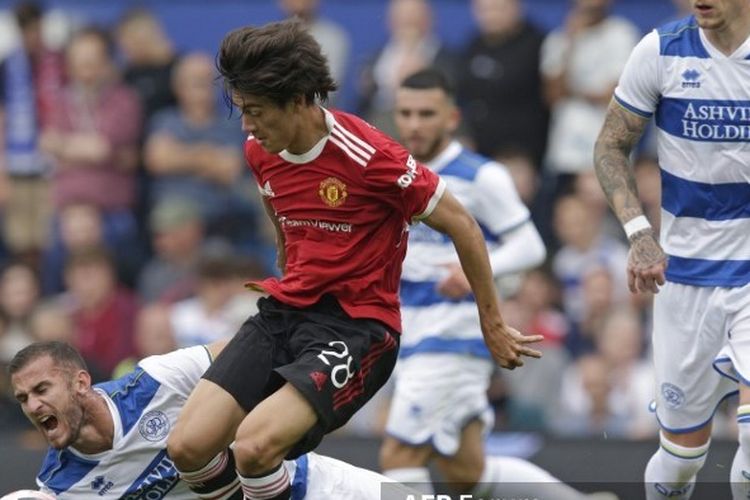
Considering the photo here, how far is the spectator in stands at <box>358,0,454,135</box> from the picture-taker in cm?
1312

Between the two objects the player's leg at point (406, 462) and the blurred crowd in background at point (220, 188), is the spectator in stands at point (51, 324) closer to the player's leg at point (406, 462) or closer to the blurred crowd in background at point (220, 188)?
the blurred crowd in background at point (220, 188)

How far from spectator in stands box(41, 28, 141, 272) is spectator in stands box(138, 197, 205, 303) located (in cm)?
37

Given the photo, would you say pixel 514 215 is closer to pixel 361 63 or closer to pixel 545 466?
pixel 545 466

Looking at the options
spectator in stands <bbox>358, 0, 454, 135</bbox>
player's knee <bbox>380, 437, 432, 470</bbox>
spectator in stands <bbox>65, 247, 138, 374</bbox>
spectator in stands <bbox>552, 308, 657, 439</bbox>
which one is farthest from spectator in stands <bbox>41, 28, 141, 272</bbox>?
player's knee <bbox>380, 437, 432, 470</bbox>

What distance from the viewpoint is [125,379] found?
780 cm

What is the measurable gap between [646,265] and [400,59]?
6.12 m

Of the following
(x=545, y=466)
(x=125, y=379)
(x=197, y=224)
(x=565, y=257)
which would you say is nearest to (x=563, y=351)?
(x=565, y=257)

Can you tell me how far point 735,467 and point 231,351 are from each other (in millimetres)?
2213

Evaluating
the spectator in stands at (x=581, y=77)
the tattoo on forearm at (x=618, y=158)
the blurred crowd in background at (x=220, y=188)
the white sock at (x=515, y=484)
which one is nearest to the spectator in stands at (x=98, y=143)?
the blurred crowd in background at (x=220, y=188)

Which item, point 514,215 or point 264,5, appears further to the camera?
point 264,5

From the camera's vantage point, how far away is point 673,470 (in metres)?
8.05

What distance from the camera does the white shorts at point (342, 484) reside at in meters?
7.78

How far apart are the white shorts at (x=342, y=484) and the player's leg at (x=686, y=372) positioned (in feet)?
3.93

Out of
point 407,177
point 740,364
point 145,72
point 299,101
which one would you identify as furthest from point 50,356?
point 145,72
